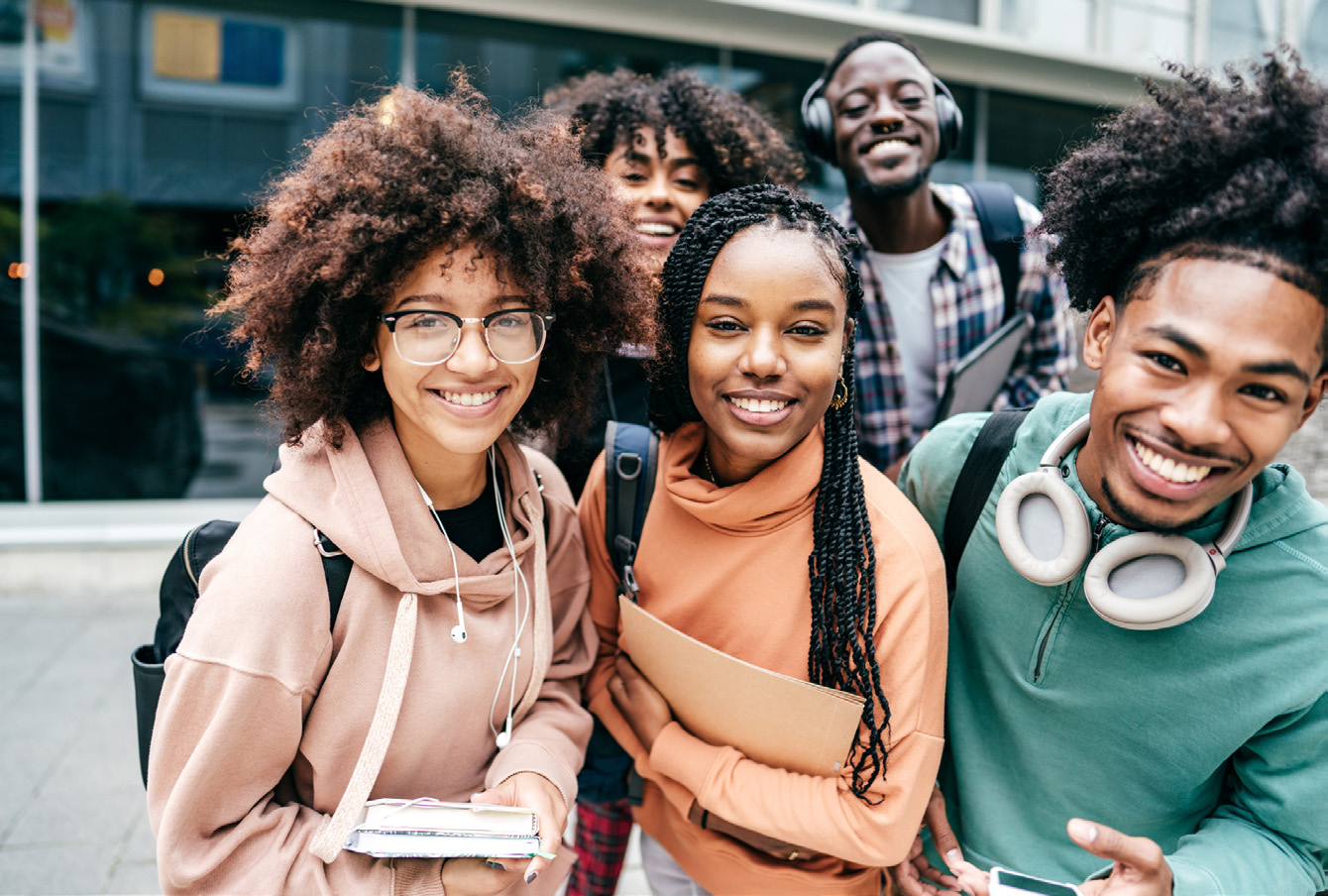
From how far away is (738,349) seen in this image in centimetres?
169

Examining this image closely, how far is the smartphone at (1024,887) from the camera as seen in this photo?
128 cm

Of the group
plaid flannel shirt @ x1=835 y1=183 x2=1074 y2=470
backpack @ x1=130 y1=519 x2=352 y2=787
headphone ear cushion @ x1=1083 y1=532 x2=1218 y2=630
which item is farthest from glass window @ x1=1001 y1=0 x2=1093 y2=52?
backpack @ x1=130 y1=519 x2=352 y2=787

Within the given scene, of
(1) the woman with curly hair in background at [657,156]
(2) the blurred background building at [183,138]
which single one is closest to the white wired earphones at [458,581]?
(1) the woman with curly hair in background at [657,156]

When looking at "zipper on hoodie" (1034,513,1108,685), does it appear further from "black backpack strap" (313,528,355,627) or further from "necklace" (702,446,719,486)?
"black backpack strap" (313,528,355,627)

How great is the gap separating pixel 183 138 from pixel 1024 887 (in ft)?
20.9

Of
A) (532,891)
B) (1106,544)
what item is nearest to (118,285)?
(532,891)

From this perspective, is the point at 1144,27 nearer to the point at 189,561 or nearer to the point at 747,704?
the point at 747,704

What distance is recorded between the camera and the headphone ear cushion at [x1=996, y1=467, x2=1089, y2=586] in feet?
4.72

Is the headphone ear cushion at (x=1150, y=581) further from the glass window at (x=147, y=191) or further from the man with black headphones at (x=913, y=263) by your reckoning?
the glass window at (x=147, y=191)

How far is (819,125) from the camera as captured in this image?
282 cm

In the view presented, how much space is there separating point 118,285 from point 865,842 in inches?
240

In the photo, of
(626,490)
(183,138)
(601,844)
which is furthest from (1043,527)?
(183,138)

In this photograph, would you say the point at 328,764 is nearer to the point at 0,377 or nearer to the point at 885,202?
the point at 885,202

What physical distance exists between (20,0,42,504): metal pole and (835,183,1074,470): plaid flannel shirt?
5681 mm
